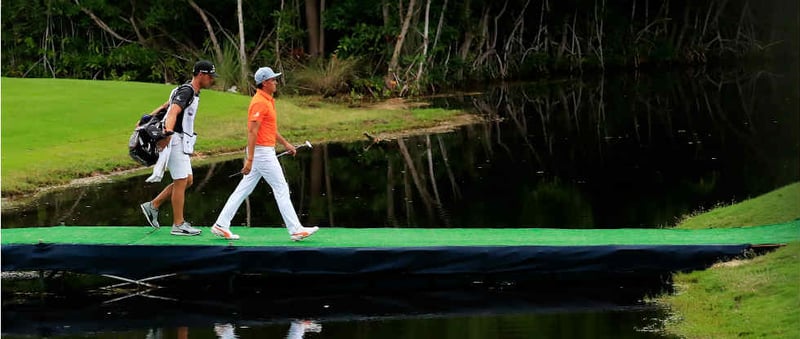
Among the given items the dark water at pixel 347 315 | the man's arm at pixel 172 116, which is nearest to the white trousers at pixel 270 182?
the dark water at pixel 347 315

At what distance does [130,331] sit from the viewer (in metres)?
10.9

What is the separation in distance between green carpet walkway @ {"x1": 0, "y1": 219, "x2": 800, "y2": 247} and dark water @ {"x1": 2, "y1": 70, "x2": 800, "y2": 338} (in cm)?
66

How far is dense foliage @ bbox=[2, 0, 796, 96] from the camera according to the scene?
35094 mm

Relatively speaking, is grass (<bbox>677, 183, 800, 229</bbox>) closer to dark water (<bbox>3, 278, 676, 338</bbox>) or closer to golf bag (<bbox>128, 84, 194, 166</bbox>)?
dark water (<bbox>3, 278, 676, 338</bbox>)

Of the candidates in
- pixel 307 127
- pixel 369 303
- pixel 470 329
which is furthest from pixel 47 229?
pixel 307 127

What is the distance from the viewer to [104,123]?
24797 millimetres

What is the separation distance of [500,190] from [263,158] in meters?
7.49

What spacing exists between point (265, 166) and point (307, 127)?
46.4ft

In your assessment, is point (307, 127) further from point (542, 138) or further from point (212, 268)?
point (212, 268)

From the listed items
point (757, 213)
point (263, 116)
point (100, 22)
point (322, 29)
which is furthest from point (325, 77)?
point (263, 116)

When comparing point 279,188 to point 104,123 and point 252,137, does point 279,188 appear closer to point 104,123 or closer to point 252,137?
point 252,137

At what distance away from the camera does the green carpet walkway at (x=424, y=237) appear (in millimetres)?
12586

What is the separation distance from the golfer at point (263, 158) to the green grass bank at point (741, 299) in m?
3.20

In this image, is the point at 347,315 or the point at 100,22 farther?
the point at 100,22
